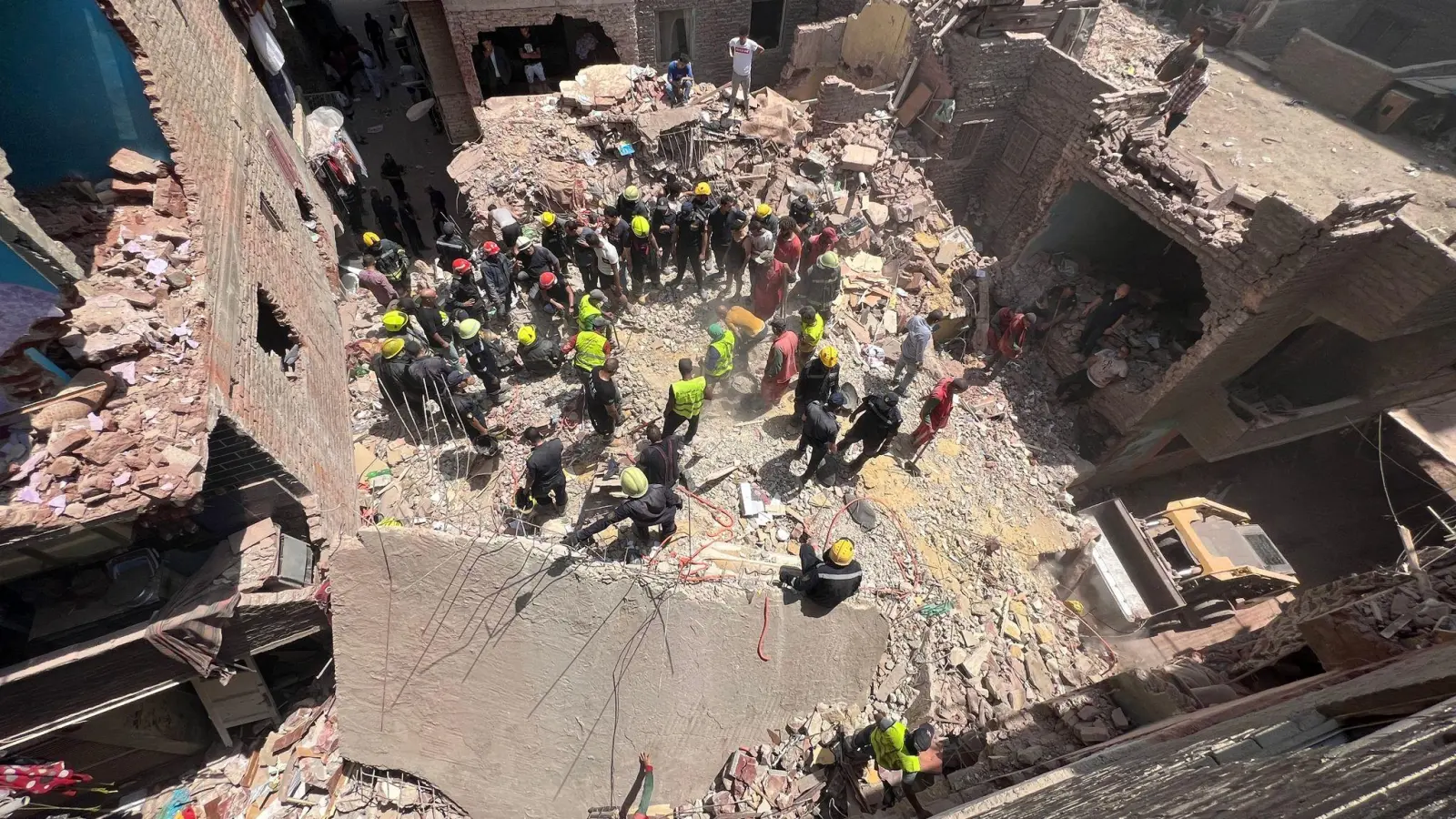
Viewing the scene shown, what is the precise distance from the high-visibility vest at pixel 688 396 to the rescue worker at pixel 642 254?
3.29m

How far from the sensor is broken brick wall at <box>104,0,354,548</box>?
574 cm

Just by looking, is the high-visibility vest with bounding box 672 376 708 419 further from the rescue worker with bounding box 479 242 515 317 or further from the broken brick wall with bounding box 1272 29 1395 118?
the broken brick wall with bounding box 1272 29 1395 118

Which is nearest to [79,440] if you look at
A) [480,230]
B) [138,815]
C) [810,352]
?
[138,815]

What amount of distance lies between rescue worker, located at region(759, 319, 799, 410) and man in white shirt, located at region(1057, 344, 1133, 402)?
5.59 metres

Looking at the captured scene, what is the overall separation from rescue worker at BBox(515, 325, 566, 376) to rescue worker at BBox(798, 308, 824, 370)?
3608 millimetres

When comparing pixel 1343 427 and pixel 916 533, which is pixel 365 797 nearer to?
pixel 916 533

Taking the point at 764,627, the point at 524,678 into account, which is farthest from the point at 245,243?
the point at 764,627

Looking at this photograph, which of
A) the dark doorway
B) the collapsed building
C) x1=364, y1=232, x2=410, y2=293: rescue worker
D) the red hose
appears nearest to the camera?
the collapsed building

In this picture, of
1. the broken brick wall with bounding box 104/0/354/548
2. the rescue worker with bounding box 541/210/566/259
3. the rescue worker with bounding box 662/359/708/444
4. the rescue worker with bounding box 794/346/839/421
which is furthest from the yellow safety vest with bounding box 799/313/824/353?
the broken brick wall with bounding box 104/0/354/548

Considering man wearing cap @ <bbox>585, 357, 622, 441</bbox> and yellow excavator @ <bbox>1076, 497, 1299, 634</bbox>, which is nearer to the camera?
man wearing cap @ <bbox>585, 357, 622, 441</bbox>

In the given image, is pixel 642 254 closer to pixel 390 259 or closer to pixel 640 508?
pixel 390 259

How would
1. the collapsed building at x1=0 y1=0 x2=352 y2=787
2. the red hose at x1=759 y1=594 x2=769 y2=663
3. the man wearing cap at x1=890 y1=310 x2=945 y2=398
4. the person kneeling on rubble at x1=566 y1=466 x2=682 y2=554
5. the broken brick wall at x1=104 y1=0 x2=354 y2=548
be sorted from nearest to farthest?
the collapsed building at x1=0 y1=0 x2=352 y2=787, the broken brick wall at x1=104 y1=0 x2=354 y2=548, the person kneeling on rubble at x1=566 y1=466 x2=682 y2=554, the red hose at x1=759 y1=594 x2=769 y2=663, the man wearing cap at x1=890 y1=310 x2=945 y2=398

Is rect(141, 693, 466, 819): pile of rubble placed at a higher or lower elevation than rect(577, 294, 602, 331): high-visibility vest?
lower

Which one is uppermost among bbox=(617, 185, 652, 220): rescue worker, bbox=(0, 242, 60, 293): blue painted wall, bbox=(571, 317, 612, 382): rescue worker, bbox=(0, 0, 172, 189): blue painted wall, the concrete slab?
bbox=(0, 0, 172, 189): blue painted wall
